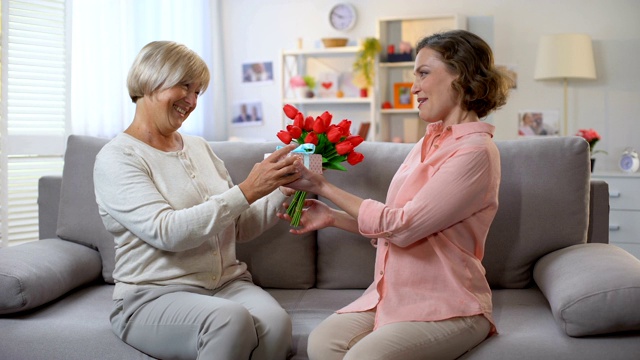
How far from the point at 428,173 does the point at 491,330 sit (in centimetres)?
45

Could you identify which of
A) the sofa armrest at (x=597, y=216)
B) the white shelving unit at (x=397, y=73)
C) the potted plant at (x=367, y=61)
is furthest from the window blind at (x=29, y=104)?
the sofa armrest at (x=597, y=216)

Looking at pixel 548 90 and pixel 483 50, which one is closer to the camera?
pixel 483 50

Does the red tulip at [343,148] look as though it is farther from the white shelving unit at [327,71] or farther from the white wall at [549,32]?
the white wall at [549,32]

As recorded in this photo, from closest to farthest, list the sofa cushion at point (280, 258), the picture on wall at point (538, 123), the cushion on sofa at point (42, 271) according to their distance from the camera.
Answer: the cushion on sofa at point (42, 271), the sofa cushion at point (280, 258), the picture on wall at point (538, 123)

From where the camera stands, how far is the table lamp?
509 centimetres

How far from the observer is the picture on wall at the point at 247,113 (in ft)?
20.2

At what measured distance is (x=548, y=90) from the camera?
549cm

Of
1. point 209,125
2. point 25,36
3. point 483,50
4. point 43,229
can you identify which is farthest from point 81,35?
point 483,50

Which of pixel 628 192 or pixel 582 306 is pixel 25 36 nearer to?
pixel 582 306

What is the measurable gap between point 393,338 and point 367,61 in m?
4.09

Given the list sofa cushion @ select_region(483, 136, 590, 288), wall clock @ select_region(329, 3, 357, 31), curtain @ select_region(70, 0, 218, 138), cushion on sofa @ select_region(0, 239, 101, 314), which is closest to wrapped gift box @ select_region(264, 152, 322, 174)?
sofa cushion @ select_region(483, 136, 590, 288)

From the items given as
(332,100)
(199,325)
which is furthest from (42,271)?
(332,100)

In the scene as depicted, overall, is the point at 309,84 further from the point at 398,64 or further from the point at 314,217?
the point at 314,217

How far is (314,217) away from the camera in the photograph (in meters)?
2.10
